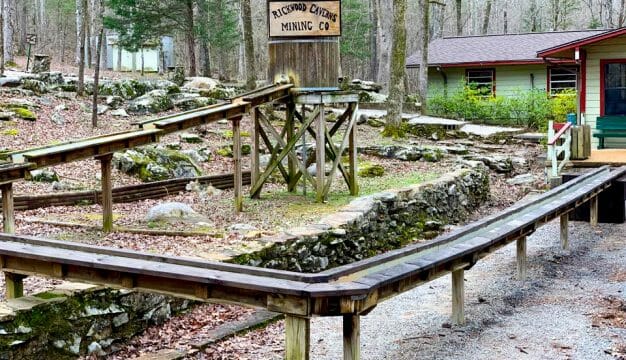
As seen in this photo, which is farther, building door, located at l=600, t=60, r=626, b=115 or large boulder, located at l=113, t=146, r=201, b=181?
building door, located at l=600, t=60, r=626, b=115

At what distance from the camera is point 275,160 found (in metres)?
13.4

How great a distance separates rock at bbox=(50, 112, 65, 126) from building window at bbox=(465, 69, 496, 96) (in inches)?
693

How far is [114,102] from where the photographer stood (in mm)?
21641

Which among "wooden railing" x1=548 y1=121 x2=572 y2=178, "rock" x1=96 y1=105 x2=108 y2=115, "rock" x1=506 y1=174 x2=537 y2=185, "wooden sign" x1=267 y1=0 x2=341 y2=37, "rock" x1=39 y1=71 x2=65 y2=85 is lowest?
"rock" x1=506 y1=174 x2=537 y2=185

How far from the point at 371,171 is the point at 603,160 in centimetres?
504

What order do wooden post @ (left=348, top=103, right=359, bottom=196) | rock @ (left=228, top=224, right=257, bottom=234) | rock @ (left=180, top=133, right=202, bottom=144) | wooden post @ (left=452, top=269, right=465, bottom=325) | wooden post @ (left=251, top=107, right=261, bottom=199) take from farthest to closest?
rock @ (left=180, top=133, right=202, bottom=144) < wooden post @ (left=348, top=103, right=359, bottom=196) < wooden post @ (left=251, top=107, right=261, bottom=199) < rock @ (left=228, top=224, right=257, bottom=234) < wooden post @ (left=452, top=269, right=465, bottom=325)

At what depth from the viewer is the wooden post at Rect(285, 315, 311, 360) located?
5.25 metres

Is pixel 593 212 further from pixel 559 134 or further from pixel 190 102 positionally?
pixel 190 102

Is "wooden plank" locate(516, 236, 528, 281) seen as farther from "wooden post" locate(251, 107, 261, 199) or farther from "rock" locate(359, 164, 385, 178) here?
"rock" locate(359, 164, 385, 178)

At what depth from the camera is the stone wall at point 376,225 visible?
9.45 meters

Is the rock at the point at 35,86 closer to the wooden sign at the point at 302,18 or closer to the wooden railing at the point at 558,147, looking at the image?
the wooden sign at the point at 302,18

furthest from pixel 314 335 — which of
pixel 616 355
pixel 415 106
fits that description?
pixel 415 106

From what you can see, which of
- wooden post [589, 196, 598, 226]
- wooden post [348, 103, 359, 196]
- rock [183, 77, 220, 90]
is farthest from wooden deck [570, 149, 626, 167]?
rock [183, 77, 220, 90]

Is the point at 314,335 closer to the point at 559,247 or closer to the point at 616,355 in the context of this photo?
the point at 616,355
